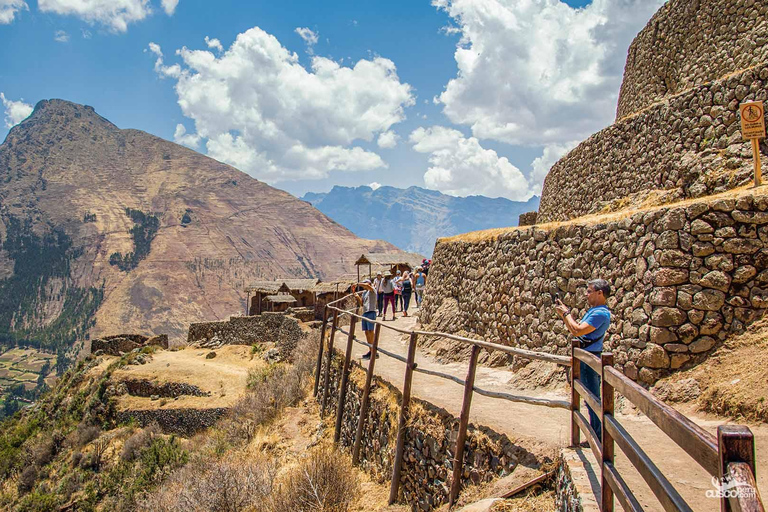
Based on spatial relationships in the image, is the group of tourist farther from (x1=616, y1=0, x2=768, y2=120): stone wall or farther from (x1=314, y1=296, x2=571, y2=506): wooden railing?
(x1=616, y1=0, x2=768, y2=120): stone wall

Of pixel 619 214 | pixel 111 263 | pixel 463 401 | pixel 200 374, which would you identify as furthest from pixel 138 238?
pixel 463 401

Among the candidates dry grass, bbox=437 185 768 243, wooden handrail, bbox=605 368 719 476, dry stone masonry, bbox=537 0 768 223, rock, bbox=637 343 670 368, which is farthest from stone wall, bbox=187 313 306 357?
wooden handrail, bbox=605 368 719 476

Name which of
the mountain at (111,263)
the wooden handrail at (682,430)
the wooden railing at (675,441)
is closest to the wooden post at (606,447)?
the wooden railing at (675,441)

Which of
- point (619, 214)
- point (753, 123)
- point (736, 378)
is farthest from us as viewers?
point (619, 214)

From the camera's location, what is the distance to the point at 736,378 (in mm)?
6246

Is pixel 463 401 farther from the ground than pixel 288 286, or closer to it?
closer to it

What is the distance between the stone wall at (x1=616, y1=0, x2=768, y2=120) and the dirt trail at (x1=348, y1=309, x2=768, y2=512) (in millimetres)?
9954

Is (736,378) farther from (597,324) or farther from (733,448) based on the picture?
(733,448)

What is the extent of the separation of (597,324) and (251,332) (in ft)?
85.3

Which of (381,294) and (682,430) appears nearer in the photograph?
(682,430)

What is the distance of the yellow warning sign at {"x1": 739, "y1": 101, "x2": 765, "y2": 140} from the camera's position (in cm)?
821

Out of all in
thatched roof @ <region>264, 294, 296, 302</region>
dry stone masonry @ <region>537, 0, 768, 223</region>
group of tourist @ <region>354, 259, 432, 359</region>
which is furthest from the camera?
thatched roof @ <region>264, 294, 296, 302</region>

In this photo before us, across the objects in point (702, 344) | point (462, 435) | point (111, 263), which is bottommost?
point (111, 263)

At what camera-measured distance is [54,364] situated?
4562 inches
